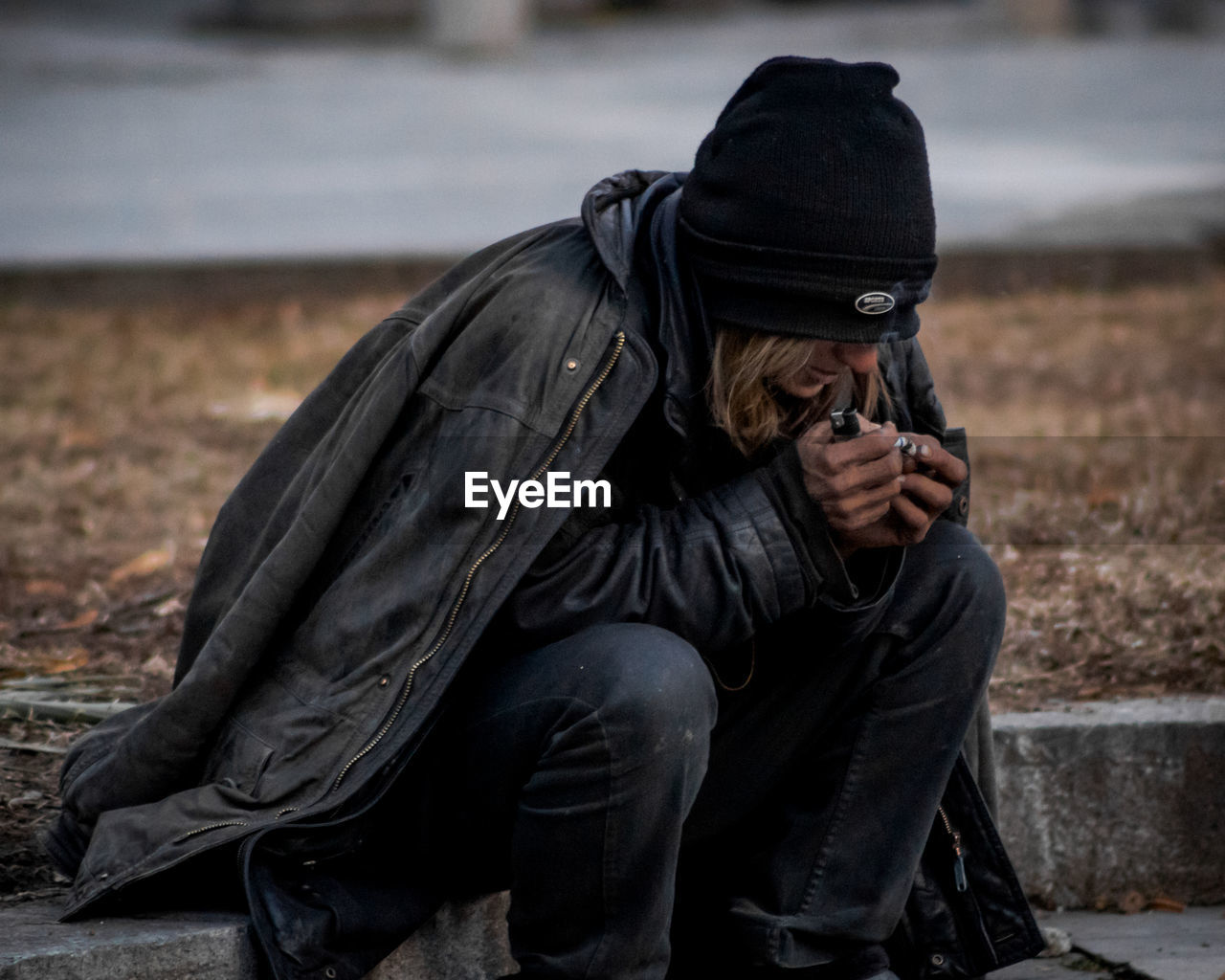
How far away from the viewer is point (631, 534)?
2230mm

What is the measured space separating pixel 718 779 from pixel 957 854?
14.8 inches

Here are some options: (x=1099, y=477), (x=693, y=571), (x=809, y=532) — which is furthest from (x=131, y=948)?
(x=1099, y=477)

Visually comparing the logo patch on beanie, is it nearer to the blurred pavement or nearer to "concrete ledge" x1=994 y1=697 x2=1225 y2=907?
"concrete ledge" x1=994 y1=697 x2=1225 y2=907

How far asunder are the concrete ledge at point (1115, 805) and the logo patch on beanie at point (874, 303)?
3.45ft

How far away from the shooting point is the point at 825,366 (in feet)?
7.65

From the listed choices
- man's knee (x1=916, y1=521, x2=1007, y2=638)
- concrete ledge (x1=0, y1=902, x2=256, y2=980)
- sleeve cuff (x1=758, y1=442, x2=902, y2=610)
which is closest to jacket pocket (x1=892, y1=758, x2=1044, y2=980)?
man's knee (x1=916, y1=521, x2=1007, y2=638)

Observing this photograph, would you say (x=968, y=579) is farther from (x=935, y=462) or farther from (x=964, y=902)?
(x=964, y=902)

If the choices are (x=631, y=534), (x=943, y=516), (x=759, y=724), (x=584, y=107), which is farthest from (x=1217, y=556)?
(x=584, y=107)

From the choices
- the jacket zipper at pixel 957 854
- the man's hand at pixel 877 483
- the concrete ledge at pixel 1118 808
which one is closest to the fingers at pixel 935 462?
the man's hand at pixel 877 483

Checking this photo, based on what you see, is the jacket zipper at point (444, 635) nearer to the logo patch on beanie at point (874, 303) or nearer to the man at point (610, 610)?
the man at point (610, 610)

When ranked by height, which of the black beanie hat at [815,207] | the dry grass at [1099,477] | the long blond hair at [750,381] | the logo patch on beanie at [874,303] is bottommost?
the dry grass at [1099,477]

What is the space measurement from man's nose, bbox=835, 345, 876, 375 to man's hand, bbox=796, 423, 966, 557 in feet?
0.36

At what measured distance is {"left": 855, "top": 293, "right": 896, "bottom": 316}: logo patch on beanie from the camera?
2225mm

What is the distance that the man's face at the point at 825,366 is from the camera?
7.56 feet
